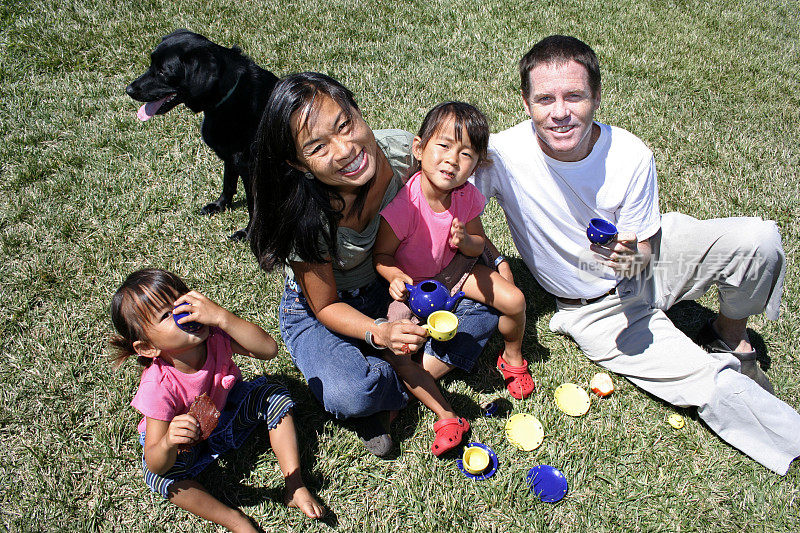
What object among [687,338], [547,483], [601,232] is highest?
[601,232]

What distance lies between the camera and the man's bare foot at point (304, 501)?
8.51 ft

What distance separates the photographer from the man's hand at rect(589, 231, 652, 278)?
9.13ft

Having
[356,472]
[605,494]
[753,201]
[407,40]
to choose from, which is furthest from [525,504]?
→ [407,40]

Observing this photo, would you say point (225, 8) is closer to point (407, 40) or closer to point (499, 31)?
point (407, 40)

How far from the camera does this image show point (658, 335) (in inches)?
122

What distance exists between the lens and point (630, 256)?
2842 mm

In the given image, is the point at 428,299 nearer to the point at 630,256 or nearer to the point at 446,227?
the point at 446,227

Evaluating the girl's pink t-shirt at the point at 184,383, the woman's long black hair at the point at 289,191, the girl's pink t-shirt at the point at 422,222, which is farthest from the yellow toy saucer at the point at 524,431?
the girl's pink t-shirt at the point at 184,383

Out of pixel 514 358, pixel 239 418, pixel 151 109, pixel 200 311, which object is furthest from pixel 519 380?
pixel 151 109

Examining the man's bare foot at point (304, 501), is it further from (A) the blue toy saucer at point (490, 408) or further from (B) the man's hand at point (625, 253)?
(B) the man's hand at point (625, 253)

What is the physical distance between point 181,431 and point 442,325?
3.99ft

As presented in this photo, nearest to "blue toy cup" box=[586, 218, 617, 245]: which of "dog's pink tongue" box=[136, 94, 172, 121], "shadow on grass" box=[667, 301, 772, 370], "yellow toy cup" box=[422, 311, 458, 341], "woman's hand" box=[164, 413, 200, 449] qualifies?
"yellow toy cup" box=[422, 311, 458, 341]

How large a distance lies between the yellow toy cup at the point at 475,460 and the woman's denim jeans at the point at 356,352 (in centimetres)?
43

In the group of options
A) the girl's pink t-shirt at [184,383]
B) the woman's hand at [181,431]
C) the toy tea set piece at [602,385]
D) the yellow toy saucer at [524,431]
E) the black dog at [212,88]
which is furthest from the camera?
the black dog at [212,88]
